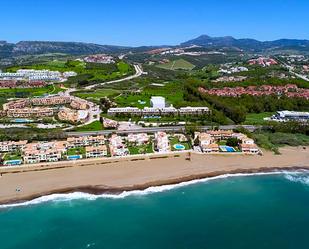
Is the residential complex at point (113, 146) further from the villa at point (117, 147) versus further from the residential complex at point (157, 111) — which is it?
the residential complex at point (157, 111)

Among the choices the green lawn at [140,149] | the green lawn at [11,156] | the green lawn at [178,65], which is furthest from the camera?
the green lawn at [178,65]

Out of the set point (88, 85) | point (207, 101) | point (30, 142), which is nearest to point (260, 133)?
point (207, 101)

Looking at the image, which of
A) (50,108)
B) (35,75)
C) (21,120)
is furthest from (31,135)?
(35,75)

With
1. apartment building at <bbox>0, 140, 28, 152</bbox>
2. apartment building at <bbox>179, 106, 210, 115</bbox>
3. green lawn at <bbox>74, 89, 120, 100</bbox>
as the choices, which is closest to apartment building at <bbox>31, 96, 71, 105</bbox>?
green lawn at <bbox>74, 89, 120, 100</bbox>

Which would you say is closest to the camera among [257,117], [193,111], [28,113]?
[28,113]

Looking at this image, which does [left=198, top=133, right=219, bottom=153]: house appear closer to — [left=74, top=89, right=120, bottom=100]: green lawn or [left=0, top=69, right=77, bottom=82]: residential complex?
[left=74, top=89, right=120, bottom=100]: green lawn

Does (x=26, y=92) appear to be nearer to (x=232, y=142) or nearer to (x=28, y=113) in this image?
(x=28, y=113)

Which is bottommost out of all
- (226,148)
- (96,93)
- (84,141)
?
(226,148)

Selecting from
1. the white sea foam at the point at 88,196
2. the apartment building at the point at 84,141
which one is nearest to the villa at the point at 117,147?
the apartment building at the point at 84,141
